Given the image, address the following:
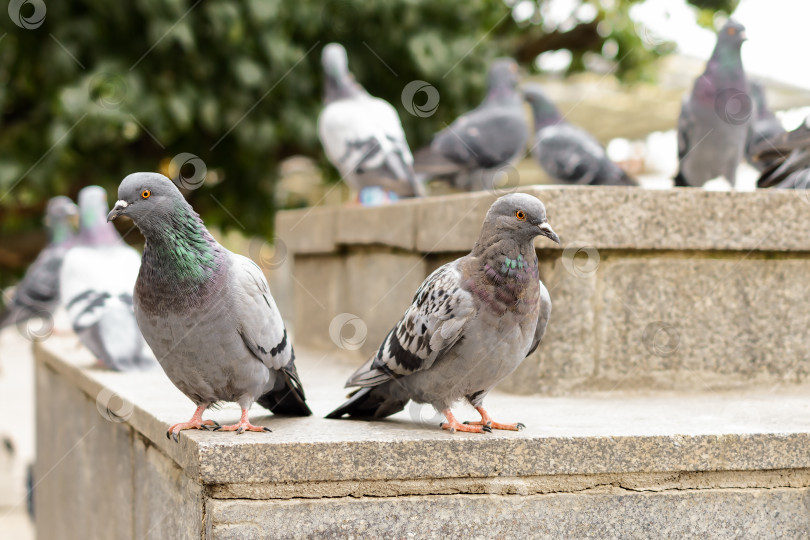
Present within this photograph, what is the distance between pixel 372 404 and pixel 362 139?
2.87 m

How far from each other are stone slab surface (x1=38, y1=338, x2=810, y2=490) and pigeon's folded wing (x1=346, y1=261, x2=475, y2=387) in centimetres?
20

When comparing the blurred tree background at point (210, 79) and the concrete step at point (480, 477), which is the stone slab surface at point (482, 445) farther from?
the blurred tree background at point (210, 79)

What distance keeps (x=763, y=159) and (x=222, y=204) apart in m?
3.99

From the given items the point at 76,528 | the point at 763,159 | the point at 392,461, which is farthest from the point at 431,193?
the point at 392,461

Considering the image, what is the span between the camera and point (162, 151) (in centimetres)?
643

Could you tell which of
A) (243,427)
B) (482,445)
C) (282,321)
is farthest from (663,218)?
(243,427)

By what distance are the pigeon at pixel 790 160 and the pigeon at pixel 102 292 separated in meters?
3.42

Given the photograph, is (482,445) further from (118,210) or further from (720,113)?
(720,113)

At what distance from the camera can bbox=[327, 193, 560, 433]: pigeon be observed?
8.87 feet

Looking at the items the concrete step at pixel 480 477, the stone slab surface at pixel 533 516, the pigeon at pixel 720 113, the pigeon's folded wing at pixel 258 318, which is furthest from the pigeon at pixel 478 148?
the stone slab surface at pixel 533 516

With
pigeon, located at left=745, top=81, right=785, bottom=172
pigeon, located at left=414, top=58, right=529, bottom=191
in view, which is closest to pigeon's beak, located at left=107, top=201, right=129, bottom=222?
pigeon, located at left=414, top=58, right=529, bottom=191

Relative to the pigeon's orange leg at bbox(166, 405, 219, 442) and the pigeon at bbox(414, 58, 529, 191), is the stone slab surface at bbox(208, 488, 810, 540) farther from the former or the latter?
the pigeon at bbox(414, 58, 529, 191)

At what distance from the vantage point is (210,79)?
5988 millimetres

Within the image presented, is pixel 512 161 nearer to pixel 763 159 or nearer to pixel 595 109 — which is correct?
pixel 763 159
